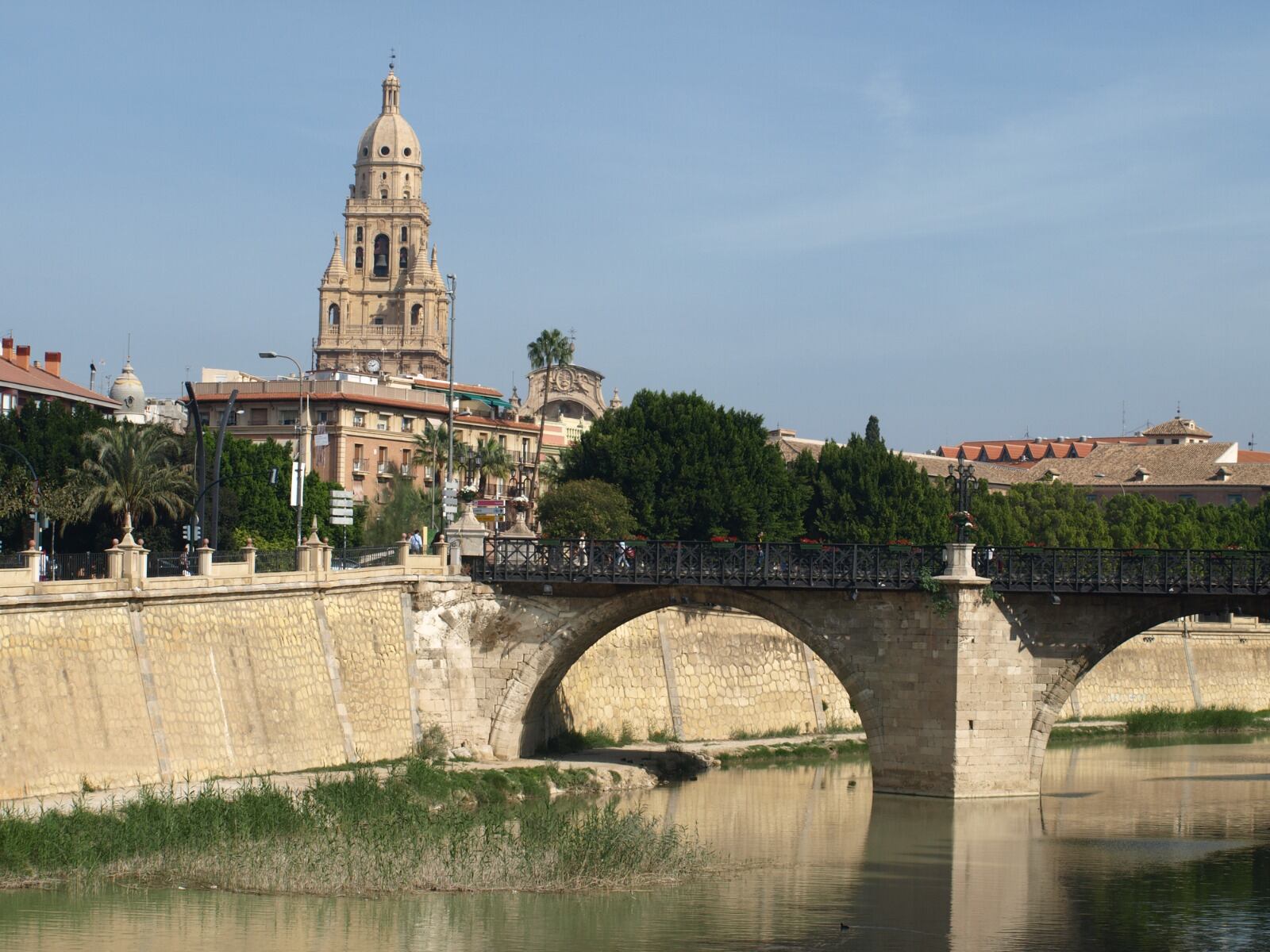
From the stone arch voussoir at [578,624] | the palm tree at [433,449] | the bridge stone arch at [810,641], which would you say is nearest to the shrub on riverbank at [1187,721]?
the stone arch voussoir at [578,624]

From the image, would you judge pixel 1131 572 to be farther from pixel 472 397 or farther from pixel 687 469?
pixel 472 397

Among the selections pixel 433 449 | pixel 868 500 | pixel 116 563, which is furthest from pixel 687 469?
pixel 116 563

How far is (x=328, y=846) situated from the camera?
125ft

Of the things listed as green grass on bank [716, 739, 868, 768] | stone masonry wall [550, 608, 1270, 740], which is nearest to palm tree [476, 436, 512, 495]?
stone masonry wall [550, 608, 1270, 740]

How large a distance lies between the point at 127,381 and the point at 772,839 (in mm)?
67735

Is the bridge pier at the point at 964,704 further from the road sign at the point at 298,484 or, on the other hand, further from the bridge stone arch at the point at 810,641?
the road sign at the point at 298,484

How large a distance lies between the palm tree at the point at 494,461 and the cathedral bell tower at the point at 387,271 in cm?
6957

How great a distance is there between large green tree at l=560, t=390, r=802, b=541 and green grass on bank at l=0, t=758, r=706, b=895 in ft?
128

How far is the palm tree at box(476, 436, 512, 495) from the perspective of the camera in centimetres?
10462

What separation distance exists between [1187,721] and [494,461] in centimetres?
4072

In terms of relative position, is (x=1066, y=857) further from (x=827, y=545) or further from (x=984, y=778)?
(x=827, y=545)

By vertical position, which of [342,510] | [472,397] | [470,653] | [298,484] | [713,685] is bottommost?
[713,685]

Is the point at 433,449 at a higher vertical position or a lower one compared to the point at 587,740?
higher

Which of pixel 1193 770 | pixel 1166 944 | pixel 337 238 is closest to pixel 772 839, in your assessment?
pixel 1166 944
